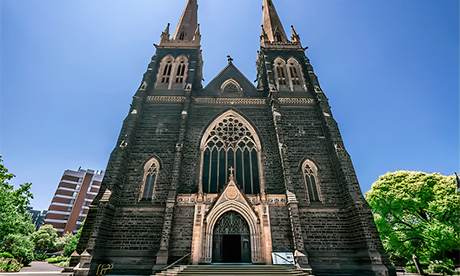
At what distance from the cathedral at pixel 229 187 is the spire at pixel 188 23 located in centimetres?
689

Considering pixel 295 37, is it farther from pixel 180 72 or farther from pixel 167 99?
pixel 167 99

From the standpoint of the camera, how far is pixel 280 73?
65.8 ft

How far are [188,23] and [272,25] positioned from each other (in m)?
10.1

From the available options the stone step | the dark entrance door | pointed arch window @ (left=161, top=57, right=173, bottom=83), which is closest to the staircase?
the stone step

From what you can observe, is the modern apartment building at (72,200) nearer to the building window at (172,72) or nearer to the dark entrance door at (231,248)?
the building window at (172,72)

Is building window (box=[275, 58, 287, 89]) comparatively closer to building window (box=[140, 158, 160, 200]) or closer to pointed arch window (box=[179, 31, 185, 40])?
pointed arch window (box=[179, 31, 185, 40])

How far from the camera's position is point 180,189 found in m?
13.3

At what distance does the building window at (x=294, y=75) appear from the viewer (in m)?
19.0

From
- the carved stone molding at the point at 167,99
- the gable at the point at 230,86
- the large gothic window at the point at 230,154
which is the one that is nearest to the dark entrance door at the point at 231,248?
the large gothic window at the point at 230,154

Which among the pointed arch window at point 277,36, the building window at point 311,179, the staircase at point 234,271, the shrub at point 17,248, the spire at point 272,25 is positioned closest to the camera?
the staircase at point 234,271

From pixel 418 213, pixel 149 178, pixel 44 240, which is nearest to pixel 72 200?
pixel 44 240

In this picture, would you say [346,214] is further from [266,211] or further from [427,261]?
[427,261]

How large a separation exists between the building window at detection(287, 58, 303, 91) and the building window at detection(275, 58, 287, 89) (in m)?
0.52

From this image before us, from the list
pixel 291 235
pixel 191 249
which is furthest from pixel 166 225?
pixel 291 235
